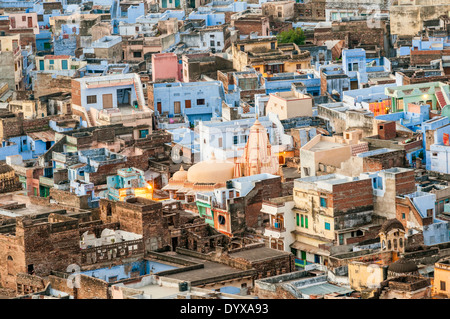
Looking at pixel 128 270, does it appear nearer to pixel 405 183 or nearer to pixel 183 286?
pixel 183 286

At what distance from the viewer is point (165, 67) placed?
7062cm

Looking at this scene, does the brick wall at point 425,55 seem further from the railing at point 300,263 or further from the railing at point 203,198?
the railing at point 300,263

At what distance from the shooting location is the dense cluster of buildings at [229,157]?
38.3m

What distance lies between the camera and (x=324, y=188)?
43906 mm

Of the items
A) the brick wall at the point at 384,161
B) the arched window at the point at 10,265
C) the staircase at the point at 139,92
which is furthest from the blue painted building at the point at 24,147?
the arched window at the point at 10,265

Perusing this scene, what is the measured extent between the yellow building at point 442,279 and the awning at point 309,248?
8427 mm

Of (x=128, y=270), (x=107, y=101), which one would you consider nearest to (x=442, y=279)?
(x=128, y=270)

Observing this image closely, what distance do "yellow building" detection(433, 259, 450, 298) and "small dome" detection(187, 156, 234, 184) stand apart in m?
17.4

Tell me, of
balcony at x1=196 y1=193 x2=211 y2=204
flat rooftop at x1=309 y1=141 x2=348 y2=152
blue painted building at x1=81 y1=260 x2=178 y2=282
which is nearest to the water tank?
blue painted building at x1=81 y1=260 x2=178 y2=282

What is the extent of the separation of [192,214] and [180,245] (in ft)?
11.9
